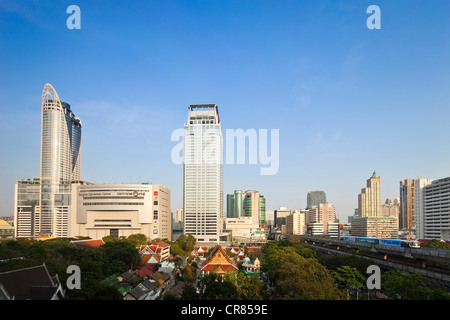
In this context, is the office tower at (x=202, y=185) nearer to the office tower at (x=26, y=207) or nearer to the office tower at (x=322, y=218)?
the office tower at (x=26, y=207)

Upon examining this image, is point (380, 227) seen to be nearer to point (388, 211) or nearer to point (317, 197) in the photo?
point (388, 211)

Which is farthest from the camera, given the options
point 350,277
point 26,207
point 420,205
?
point 26,207

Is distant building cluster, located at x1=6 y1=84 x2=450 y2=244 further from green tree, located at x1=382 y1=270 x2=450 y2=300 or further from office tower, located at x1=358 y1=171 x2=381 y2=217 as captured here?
green tree, located at x1=382 y1=270 x2=450 y2=300

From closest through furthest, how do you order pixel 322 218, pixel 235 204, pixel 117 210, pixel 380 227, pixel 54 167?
1. pixel 117 210
2. pixel 54 167
3. pixel 380 227
4. pixel 322 218
5. pixel 235 204

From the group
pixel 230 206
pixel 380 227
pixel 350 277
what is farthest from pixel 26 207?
pixel 230 206

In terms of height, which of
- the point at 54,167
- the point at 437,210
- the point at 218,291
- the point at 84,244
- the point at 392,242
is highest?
the point at 54,167
